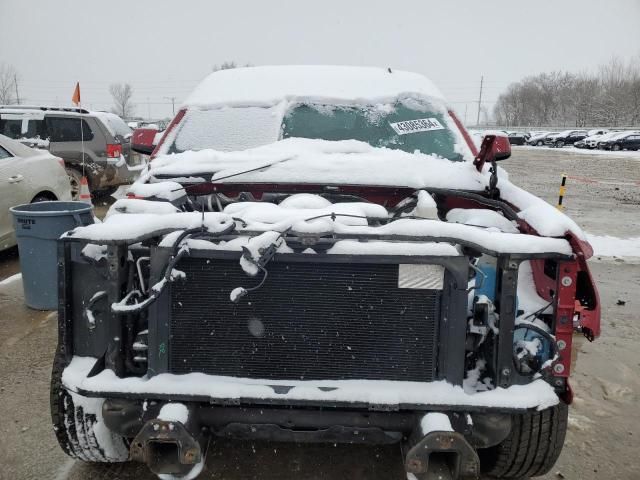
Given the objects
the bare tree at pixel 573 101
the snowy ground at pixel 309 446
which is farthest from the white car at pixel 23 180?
the bare tree at pixel 573 101

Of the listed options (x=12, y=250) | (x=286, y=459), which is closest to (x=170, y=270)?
(x=286, y=459)

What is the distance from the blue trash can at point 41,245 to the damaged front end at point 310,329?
104 inches

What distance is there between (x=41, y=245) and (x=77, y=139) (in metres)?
6.12

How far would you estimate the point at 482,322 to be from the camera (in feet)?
7.64

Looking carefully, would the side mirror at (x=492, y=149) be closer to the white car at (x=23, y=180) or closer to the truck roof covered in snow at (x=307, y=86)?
the truck roof covered in snow at (x=307, y=86)

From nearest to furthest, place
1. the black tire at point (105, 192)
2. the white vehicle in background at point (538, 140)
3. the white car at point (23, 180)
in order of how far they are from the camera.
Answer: the white car at point (23, 180), the black tire at point (105, 192), the white vehicle in background at point (538, 140)

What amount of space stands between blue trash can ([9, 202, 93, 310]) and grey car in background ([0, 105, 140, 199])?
5.28m

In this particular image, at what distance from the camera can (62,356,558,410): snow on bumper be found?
2.14 m

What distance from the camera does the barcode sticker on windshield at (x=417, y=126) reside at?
3.90 meters

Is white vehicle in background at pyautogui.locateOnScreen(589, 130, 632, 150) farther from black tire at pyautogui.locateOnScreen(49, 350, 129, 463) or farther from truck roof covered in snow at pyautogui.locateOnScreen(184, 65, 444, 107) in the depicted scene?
black tire at pyautogui.locateOnScreen(49, 350, 129, 463)

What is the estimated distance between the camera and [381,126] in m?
3.93

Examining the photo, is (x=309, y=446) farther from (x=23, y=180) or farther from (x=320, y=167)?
(x=23, y=180)

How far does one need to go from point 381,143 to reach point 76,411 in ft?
8.24

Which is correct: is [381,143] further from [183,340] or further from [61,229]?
[61,229]
